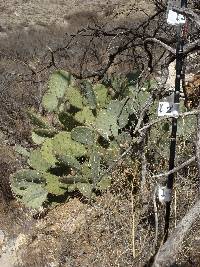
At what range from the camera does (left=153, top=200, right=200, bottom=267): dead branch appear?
3256mm

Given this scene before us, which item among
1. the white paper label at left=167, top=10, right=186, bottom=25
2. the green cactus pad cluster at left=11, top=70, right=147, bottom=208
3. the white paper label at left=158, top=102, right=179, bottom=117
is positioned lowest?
the green cactus pad cluster at left=11, top=70, right=147, bottom=208

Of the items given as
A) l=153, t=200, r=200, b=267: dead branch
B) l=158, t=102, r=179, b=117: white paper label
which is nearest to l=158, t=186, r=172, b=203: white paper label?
l=153, t=200, r=200, b=267: dead branch

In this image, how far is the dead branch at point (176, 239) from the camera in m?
3.26

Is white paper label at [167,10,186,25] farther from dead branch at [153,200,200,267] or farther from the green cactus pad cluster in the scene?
the green cactus pad cluster

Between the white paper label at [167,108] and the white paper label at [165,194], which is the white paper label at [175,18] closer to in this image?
the white paper label at [167,108]

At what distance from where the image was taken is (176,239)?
327 cm

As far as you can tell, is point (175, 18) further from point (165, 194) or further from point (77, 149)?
point (77, 149)

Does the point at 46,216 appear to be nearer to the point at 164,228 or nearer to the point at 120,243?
the point at 120,243

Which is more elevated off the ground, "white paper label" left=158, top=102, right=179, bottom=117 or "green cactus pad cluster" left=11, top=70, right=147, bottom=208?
"white paper label" left=158, top=102, right=179, bottom=117

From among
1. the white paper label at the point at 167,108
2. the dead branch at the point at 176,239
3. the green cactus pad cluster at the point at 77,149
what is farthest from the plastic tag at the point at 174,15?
the green cactus pad cluster at the point at 77,149

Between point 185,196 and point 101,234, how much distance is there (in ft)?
2.80

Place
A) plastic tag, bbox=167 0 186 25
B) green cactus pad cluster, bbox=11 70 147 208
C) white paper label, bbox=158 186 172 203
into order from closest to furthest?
1. plastic tag, bbox=167 0 186 25
2. white paper label, bbox=158 186 172 203
3. green cactus pad cluster, bbox=11 70 147 208

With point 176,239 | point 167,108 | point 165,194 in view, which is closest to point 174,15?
point 167,108

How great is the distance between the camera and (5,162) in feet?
21.3
